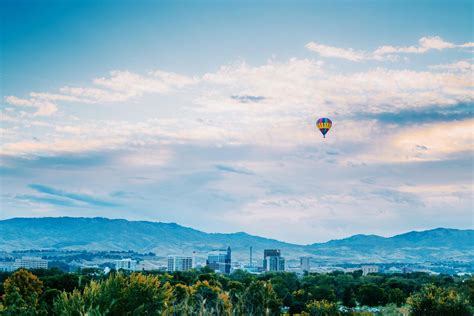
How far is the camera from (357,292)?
312 feet

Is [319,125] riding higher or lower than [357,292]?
higher

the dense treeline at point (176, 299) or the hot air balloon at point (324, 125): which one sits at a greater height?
the hot air balloon at point (324, 125)

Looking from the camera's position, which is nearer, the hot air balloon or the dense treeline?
the dense treeline

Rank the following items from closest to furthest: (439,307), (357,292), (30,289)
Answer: (439,307)
(30,289)
(357,292)

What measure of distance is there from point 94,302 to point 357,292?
73112 millimetres

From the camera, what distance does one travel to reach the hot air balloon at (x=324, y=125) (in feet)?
336

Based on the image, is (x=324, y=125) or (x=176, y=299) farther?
(x=324, y=125)

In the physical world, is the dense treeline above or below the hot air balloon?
below

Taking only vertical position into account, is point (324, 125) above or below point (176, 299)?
above

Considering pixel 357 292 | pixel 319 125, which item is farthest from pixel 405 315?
pixel 319 125

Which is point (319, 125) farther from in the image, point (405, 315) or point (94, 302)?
point (94, 302)

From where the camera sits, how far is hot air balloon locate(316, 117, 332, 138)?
4033 inches

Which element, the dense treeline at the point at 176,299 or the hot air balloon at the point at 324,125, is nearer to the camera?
the dense treeline at the point at 176,299

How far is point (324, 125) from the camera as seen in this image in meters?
103
